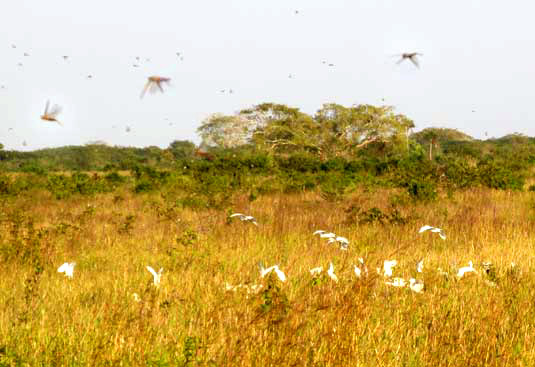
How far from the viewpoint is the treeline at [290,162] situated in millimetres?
12797

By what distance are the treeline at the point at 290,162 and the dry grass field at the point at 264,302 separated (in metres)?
1.94

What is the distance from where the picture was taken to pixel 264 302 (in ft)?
10.6

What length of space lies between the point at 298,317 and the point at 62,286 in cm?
213

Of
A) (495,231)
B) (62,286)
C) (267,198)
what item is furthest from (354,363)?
(267,198)

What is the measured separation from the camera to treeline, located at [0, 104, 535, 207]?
12.8 metres

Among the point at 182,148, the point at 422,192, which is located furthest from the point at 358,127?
the point at 422,192

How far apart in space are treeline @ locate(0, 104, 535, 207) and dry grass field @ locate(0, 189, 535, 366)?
1.94 metres

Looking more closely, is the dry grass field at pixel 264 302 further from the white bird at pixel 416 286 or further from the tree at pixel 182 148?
the tree at pixel 182 148

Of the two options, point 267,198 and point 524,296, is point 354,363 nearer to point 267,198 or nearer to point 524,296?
point 524,296

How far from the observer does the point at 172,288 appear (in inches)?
151

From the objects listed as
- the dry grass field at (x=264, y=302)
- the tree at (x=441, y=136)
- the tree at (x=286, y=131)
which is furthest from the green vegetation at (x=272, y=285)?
the tree at (x=441, y=136)

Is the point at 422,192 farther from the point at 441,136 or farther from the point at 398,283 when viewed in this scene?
the point at 441,136

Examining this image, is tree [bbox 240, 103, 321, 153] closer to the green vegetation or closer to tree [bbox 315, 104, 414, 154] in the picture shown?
tree [bbox 315, 104, 414, 154]

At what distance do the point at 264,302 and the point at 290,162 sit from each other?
62.4 feet
